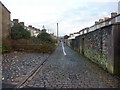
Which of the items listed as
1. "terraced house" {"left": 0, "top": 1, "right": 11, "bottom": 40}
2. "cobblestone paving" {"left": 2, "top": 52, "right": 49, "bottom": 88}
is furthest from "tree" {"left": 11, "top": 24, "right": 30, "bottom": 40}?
"cobblestone paving" {"left": 2, "top": 52, "right": 49, "bottom": 88}

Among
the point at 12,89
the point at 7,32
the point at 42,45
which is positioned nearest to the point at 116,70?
the point at 12,89

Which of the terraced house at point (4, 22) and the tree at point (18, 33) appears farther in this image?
the tree at point (18, 33)

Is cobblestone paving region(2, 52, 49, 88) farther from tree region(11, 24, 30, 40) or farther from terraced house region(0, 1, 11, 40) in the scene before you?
tree region(11, 24, 30, 40)

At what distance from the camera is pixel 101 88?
4.91 metres

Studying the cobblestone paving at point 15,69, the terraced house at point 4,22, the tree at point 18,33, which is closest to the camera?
the cobblestone paving at point 15,69

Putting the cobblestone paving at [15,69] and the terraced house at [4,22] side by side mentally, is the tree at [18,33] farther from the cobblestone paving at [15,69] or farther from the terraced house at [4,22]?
the cobblestone paving at [15,69]

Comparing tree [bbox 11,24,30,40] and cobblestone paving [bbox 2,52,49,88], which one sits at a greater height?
tree [bbox 11,24,30,40]

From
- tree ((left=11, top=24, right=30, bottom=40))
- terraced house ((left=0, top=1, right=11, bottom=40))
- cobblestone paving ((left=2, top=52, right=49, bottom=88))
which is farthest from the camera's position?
tree ((left=11, top=24, right=30, bottom=40))

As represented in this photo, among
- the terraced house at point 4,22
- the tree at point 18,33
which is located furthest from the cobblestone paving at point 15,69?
the tree at point 18,33

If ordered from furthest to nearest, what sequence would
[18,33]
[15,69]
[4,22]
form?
[4,22] → [18,33] → [15,69]

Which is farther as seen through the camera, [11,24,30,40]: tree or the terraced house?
[11,24,30,40]: tree

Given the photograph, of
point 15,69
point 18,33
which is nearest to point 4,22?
point 18,33

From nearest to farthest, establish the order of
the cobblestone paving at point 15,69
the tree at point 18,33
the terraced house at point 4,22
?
the cobblestone paving at point 15,69
the terraced house at point 4,22
the tree at point 18,33

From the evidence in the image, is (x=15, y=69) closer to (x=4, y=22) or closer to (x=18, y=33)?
(x=18, y=33)
